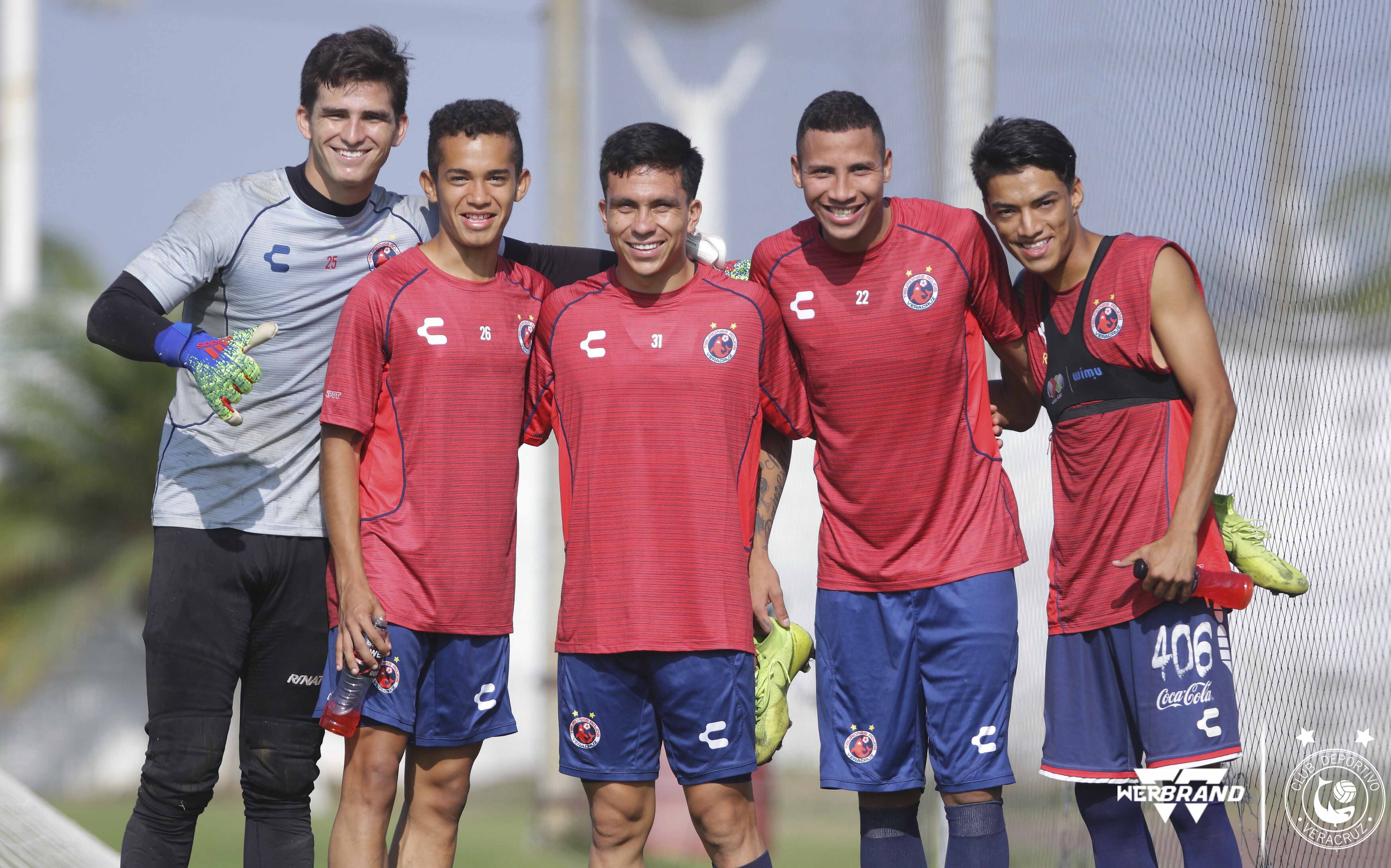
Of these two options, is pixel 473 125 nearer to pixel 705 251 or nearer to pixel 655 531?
pixel 705 251

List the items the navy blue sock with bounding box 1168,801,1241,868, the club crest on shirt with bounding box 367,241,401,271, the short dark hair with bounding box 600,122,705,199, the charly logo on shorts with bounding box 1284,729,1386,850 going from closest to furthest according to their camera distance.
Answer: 1. the navy blue sock with bounding box 1168,801,1241,868
2. the short dark hair with bounding box 600,122,705,199
3. the club crest on shirt with bounding box 367,241,401,271
4. the charly logo on shorts with bounding box 1284,729,1386,850

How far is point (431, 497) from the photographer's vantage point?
3.29 m

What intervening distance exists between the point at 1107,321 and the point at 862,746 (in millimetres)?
1277

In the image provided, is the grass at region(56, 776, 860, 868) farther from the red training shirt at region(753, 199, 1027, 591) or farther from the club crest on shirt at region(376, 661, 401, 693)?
the red training shirt at region(753, 199, 1027, 591)

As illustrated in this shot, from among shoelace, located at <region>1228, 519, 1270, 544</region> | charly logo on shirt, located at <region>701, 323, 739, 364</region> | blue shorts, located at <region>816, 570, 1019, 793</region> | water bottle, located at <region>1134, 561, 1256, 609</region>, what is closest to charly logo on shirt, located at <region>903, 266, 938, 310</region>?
charly logo on shirt, located at <region>701, 323, 739, 364</region>

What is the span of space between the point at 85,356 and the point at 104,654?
2935 mm

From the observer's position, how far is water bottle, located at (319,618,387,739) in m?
3.15

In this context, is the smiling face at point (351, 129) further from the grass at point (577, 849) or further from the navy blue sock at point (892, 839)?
the grass at point (577, 849)

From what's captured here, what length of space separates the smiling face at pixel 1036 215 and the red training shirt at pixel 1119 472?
0.14m

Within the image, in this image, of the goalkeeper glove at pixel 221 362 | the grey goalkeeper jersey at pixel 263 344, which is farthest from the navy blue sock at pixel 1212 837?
the goalkeeper glove at pixel 221 362

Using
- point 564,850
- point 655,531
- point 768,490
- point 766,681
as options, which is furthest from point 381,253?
point 564,850

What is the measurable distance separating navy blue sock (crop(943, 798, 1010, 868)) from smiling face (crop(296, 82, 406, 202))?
232 centimetres

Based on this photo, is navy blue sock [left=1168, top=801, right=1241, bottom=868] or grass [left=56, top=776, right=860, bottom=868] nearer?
navy blue sock [left=1168, top=801, right=1241, bottom=868]

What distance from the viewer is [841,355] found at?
11.2 ft
